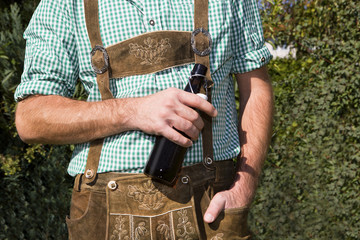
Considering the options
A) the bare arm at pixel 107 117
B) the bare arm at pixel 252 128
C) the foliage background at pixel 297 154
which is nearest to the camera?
the bare arm at pixel 107 117

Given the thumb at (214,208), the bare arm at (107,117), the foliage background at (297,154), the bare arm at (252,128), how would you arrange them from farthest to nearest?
the foliage background at (297,154) → the bare arm at (252,128) → the thumb at (214,208) → the bare arm at (107,117)

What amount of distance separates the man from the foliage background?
2.11 metres

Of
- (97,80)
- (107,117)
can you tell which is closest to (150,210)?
(107,117)

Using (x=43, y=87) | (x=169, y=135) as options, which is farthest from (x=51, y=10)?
(x=169, y=135)

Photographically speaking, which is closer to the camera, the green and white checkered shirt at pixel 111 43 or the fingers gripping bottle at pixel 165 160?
the fingers gripping bottle at pixel 165 160

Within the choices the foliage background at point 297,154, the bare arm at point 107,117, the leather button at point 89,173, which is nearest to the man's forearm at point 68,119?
the bare arm at point 107,117

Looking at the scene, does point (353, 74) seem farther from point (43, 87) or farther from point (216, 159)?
point (43, 87)

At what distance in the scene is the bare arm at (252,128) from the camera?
1.87 metres

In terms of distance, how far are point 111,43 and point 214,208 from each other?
2.44 ft

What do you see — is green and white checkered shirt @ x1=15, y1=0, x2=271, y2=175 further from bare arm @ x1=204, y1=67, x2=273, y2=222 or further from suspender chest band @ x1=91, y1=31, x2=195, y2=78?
bare arm @ x1=204, y1=67, x2=273, y2=222

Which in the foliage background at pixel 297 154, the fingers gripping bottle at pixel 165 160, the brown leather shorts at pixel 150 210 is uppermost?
the fingers gripping bottle at pixel 165 160

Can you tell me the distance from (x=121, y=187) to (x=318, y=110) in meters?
2.77

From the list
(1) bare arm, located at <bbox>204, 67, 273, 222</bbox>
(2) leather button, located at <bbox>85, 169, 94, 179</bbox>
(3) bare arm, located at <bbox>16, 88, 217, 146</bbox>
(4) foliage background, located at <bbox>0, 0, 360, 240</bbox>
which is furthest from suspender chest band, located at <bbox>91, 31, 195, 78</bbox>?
(4) foliage background, located at <bbox>0, 0, 360, 240</bbox>

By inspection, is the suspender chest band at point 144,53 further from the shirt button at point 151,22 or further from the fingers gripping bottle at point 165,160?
the fingers gripping bottle at point 165,160
